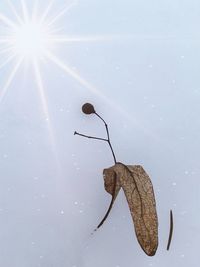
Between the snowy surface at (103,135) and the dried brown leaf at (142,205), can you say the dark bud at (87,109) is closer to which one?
the snowy surface at (103,135)

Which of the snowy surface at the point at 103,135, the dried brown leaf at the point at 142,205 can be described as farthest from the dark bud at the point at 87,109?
the dried brown leaf at the point at 142,205

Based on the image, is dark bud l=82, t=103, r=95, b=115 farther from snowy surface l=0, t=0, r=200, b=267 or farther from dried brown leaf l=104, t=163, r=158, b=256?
dried brown leaf l=104, t=163, r=158, b=256

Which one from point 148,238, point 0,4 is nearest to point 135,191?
point 148,238

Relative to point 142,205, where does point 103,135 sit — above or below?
above

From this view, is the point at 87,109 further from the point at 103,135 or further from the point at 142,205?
the point at 142,205

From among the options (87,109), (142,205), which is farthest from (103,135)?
(142,205)

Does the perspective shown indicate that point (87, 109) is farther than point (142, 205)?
Yes

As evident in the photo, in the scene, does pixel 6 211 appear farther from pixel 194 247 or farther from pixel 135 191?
pixel 194 247
